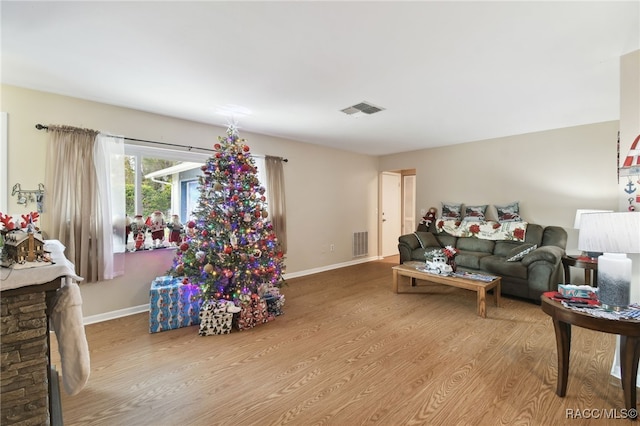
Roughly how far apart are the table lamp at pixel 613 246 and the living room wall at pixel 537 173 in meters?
3.04

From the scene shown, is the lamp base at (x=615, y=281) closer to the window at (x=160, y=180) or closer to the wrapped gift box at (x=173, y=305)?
the wrapped gift box at (x=173, y=305)

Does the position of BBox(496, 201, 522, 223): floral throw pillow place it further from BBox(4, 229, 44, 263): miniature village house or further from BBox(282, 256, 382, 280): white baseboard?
BBox(4, 229, 44, 263): miniature village house

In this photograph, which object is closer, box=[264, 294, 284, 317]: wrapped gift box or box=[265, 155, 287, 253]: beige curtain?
box=[264, 294, 284, 317]: wrapped gift box

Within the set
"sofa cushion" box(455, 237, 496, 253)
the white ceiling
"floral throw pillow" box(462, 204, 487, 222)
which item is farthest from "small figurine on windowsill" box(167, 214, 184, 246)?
"floral throw pillow" box(462, 204, 487, 222)

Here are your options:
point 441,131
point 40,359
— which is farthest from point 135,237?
point 441,131

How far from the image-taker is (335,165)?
5645 millimetres

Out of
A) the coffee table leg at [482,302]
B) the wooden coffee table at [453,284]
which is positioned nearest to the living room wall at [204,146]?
the wooden coffee table at [453,284]

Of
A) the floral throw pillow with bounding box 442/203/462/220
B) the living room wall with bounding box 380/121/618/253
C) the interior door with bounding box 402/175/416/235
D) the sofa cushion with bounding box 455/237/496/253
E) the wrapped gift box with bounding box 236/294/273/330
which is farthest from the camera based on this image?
Answer: the interior door with bounding box 402/175/416/235

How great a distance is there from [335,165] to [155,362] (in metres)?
4.32

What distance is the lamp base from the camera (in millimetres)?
1668

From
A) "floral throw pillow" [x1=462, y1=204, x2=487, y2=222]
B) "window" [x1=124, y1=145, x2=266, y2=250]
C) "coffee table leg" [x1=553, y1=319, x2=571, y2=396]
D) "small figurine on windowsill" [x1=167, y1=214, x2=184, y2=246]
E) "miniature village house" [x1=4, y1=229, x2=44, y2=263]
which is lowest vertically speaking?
"coffee table leg" [x1=553, y1=319, x2=571, y2=396]

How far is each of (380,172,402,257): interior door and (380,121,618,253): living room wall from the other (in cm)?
115

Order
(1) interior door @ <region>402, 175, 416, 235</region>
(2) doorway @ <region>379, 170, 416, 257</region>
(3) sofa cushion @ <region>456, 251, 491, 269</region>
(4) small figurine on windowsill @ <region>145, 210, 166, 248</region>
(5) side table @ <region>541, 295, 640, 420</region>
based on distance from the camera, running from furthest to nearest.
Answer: (1) interior door @ <region>402, 175, 416, 235</region> < (2) doorway @ <region>379, 170, 416, 257</region> < (3) sofa cushion @ <region>456, 251, 491, 269</region> < (4) small figurine on windowsill @ <region>145, 210, 166, 248</region> < (5) side table @ <region>541, 295, 640, 420</region>

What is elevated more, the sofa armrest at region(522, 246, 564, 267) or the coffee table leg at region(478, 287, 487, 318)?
the sofa armrest at region(522, 246, 564, 267)
